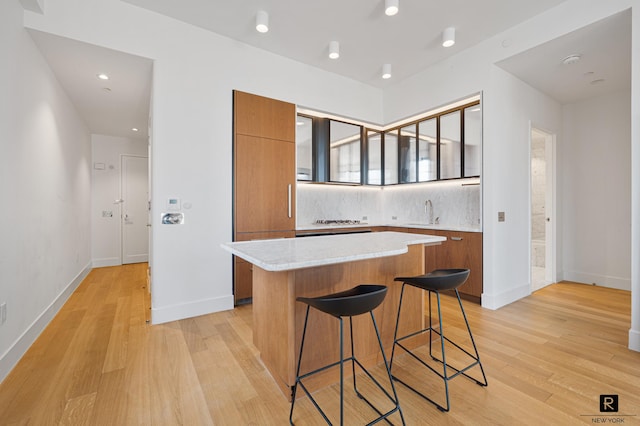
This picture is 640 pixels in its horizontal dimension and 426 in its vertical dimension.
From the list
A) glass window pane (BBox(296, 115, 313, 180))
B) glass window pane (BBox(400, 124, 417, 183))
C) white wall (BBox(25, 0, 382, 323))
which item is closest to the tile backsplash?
glass window pane (BBox(400, 124, 417, 183))

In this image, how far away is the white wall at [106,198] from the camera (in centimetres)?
561

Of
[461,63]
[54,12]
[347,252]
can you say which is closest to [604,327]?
[347,252]

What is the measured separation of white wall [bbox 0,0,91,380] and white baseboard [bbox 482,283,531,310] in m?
4.25

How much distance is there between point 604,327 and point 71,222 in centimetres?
635

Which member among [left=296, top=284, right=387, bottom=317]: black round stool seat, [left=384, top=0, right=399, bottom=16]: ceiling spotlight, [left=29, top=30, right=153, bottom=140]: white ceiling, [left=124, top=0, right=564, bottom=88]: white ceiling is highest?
[left=124, top=0, right=564, bottom=88]: white ceiling

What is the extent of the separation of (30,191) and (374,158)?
424 cm

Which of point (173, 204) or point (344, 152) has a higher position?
point (344, 152)

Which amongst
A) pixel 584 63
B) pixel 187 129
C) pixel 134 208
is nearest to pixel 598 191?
pixel 584 63

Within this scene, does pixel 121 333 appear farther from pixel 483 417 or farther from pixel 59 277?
pixel 483 417

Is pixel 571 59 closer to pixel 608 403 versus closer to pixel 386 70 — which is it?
pixel 386 70

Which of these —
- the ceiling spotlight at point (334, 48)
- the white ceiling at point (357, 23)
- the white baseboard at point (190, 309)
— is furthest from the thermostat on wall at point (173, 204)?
the ceiling spotlight at point (334, 48)

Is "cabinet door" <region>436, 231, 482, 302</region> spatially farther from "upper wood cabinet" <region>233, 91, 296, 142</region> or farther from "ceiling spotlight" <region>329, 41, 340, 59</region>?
"ceiling spotlight" <region>329, 41, 340, 59</region>

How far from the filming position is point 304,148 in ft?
13.3

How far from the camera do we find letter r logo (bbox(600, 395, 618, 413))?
1.60m
